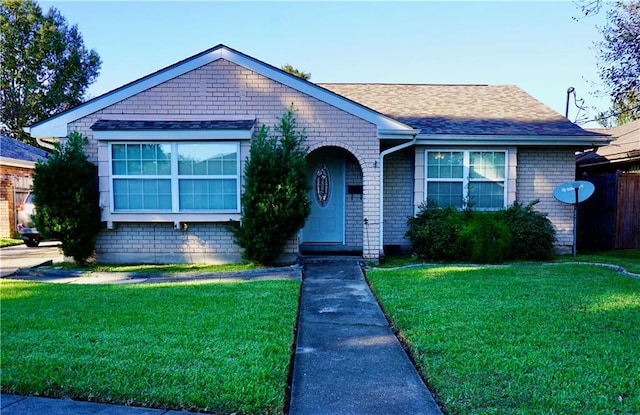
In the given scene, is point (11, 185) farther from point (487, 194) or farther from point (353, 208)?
point (487, 194)

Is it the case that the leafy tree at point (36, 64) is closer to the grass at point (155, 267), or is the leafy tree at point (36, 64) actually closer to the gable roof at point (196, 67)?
the gable roof at point (196, 67)

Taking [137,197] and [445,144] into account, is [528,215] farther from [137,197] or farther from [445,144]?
[137,197]

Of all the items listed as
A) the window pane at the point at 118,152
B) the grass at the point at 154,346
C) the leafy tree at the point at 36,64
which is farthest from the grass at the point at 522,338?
the leafy tree at the point at 36,64

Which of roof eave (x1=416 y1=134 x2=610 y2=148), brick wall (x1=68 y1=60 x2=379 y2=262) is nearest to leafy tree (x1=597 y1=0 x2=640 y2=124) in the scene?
roof eave (x1=416 y1=134 x2=610 y2=148)

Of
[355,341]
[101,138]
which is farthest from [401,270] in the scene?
[101,138]

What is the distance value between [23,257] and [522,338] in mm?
12021

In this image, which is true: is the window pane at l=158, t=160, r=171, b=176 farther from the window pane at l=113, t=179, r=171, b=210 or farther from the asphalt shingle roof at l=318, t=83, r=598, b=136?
the asphalt shingle roof at l=318, t=83, r=598, b=136

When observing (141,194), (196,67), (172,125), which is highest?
(196,67)

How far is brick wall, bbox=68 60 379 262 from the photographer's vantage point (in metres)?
9.45

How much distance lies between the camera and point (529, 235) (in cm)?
980

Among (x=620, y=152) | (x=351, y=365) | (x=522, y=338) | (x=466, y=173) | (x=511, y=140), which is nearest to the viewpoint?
(x=351, y=365)

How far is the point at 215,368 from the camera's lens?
3.59 m

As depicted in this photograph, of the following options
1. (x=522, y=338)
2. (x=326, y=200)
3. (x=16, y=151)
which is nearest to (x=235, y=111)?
(x=326, y=200)

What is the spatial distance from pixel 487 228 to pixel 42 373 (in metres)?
8.72
